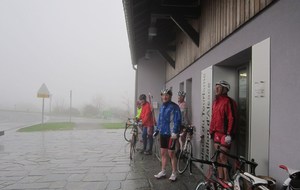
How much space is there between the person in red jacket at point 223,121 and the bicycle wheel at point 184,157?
2.10m

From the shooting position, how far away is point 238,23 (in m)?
4.53

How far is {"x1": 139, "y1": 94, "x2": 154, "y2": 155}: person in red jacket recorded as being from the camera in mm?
8727

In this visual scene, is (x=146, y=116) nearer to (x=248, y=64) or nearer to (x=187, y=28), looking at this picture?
(x=187, y=28)

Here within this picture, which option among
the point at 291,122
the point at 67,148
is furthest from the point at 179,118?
the point at 67,148

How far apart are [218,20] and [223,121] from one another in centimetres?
198

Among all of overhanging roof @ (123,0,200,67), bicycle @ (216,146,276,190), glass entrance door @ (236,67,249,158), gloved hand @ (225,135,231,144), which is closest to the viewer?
bicycle @ (216,146,276,190)

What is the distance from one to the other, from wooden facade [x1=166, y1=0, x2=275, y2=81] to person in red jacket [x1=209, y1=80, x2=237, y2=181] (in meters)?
1.02

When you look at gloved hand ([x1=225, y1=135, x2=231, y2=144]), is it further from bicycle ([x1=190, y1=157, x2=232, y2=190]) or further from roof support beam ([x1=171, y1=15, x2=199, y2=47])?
roof support beam ([x1=171, y1=15, x2=199, y2=47])

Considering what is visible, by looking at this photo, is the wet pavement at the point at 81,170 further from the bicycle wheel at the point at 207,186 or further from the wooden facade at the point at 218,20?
the wooden facade at the point at 218,20

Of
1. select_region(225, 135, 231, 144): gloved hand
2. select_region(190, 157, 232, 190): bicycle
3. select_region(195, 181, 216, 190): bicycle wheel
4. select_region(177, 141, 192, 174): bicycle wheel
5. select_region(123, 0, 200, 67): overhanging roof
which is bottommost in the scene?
select_region(177, 141, 192, 174): bicycle wheel

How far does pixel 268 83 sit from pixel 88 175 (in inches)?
175

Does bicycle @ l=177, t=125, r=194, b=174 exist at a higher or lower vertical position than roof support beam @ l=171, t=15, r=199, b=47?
lower

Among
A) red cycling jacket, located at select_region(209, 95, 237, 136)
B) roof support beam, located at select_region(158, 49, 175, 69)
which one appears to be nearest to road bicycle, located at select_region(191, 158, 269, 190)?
red cycling jacket, located at select_region(209, 95, 237, 136)

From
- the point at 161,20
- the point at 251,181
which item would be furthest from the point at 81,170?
the point at 161,20
